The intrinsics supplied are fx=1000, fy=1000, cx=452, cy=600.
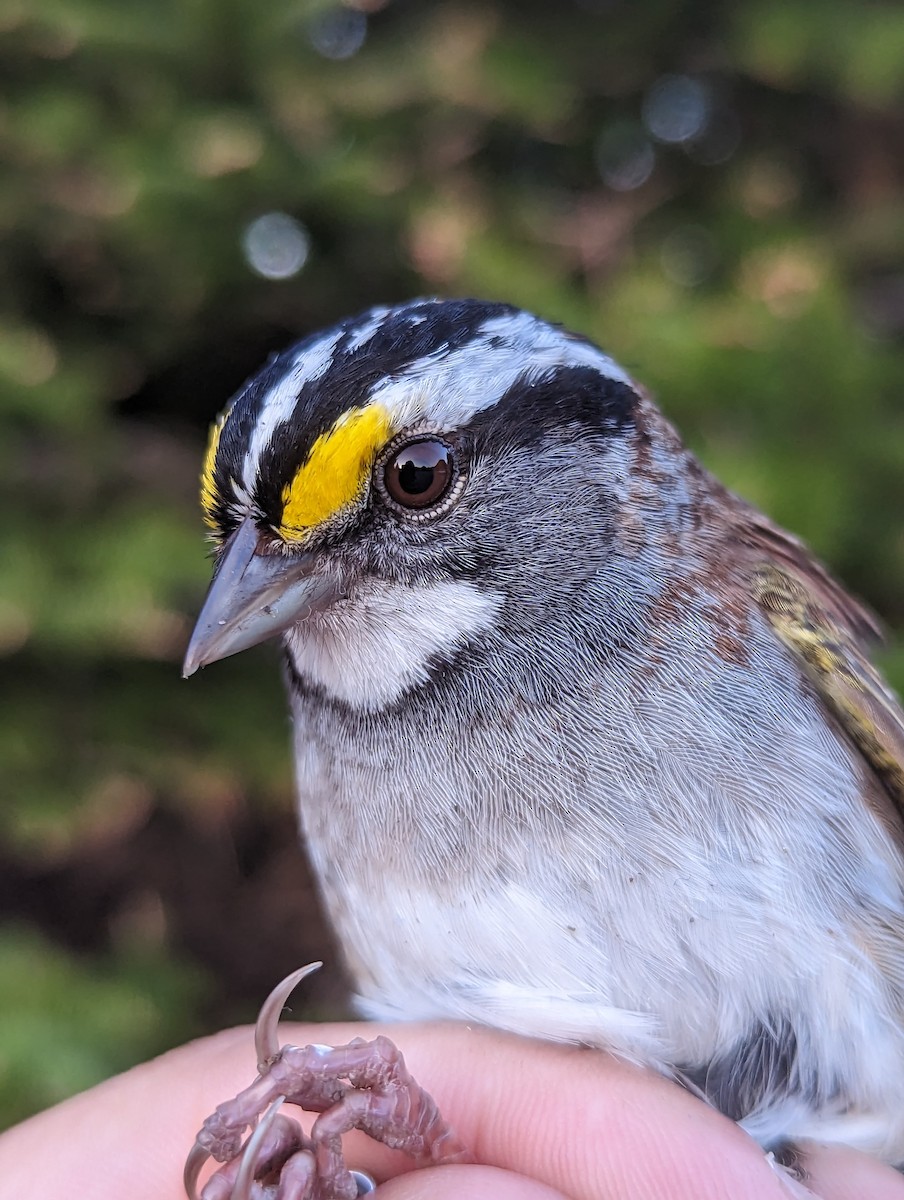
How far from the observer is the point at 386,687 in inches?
47.8

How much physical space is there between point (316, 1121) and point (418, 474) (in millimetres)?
745

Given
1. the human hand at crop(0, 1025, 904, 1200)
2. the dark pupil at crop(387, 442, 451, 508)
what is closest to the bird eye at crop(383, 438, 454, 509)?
the dark pupil at crop(387, 442, 451, 508)

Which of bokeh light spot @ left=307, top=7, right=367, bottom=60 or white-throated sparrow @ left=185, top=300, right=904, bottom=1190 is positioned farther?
bokeh light spot @ left=307, top=7, right=367, bottom=60

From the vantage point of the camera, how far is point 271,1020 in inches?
44.2

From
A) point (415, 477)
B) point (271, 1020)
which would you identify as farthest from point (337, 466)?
point (271, 1020)

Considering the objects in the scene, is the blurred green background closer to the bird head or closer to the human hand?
the human hand

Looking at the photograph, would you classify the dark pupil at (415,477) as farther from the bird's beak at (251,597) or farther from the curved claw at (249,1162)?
the curved claw at (249,1162)

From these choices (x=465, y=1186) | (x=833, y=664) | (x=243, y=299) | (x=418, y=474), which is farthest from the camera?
(x=243, y=299)

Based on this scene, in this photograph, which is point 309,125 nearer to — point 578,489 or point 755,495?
point 755,495

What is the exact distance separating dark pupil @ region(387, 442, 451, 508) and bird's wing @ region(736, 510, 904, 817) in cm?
46

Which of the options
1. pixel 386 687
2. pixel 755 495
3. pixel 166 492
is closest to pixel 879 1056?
pixel 386 687

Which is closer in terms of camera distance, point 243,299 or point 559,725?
point 559,725

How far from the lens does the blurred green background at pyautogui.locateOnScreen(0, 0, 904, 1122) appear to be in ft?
6.49

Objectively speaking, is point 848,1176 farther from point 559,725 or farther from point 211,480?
point 211,480
